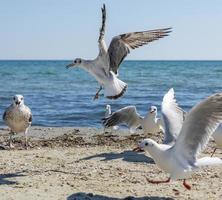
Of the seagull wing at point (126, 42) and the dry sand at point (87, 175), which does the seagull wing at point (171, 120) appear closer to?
the dry sand at point (87, 175)

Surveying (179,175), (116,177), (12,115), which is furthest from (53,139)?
(179,175)

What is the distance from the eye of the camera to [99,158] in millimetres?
9086

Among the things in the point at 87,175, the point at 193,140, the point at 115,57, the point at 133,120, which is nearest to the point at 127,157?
the point at 87,175

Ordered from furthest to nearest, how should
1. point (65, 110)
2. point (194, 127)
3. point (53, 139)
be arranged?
point (65, 110) < point (53, 139) < point (194, 127)

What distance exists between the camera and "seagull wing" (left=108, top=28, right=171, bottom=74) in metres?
10.6

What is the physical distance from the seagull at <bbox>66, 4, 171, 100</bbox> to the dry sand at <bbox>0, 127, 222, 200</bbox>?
1.12 metres

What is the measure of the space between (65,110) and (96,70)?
26.2 ft

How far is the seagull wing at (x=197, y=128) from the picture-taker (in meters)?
6.39

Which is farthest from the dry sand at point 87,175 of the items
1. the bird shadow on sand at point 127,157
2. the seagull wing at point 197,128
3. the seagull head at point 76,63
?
the seagull head at point 76,63

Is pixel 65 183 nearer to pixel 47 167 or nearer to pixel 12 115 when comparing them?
pixel 47 167

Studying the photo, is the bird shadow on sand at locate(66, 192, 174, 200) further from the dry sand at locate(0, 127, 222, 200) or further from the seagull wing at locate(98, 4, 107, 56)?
the seagull wing at locate(98, 4, 107, 56)

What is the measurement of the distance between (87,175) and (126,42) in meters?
3.74

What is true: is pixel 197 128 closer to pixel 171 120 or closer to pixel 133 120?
pixel 171 120

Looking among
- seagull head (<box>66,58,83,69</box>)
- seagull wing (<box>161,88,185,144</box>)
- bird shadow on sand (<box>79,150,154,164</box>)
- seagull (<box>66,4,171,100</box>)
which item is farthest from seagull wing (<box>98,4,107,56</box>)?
seagull wing (<box>161,88,185,144</box>)
